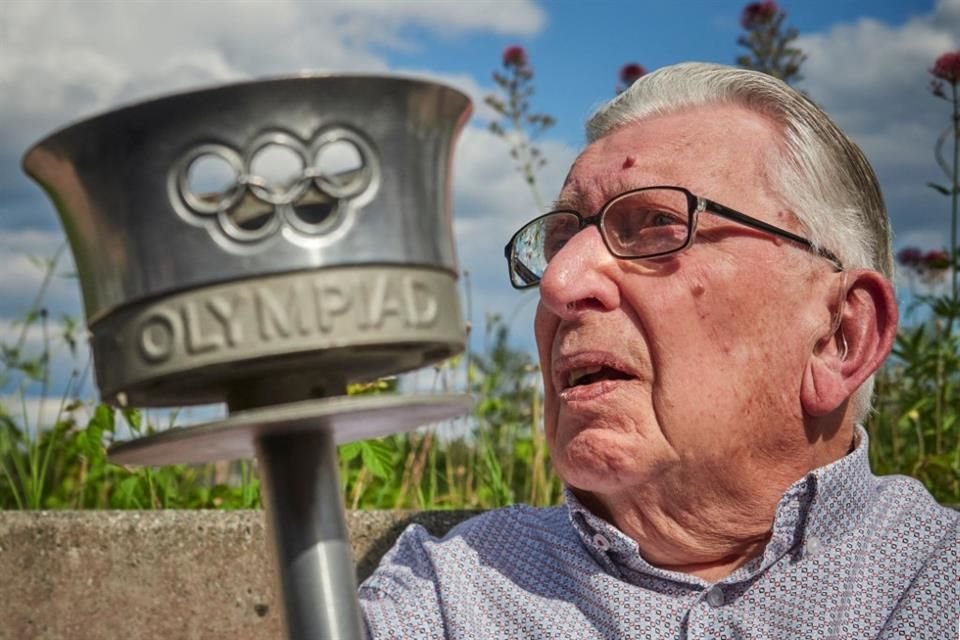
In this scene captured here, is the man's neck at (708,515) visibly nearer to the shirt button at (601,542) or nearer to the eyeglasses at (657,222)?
the shirt button at (601,542)

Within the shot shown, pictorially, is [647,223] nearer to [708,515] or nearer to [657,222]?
[657,222]

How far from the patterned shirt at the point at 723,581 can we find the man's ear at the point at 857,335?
0.17 metres

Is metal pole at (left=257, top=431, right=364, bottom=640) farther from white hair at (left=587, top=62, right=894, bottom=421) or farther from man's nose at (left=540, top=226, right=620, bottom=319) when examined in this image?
white hair at (left=587, top=62, right=894, bottom=421)

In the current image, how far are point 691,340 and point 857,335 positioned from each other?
0.43 meters

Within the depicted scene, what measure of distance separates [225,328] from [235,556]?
2245mm

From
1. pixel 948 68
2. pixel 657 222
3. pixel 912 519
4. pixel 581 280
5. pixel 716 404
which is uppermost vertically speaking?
pixel 948 68

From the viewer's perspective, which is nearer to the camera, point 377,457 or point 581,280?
point 581,280

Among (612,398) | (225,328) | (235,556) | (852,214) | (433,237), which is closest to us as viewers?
(225,328)

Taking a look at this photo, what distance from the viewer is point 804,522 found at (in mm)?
2389

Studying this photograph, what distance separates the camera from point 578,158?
272cm

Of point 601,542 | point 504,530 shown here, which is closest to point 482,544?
point 504,530

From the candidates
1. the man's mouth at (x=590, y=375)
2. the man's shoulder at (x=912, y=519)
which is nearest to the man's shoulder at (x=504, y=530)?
the man's mouth at (x=590, y=375)

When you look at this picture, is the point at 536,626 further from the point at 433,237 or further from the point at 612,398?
the point at 433,237

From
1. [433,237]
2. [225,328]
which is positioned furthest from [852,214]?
[225,328]
